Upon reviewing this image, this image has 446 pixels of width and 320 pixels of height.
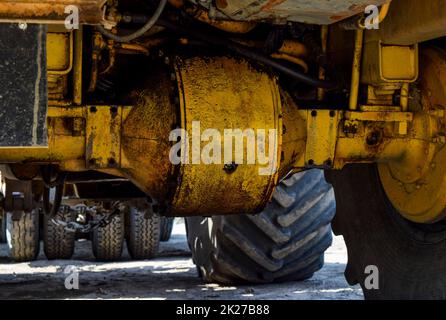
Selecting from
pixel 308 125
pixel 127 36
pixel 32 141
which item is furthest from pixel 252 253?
pixel 32 141

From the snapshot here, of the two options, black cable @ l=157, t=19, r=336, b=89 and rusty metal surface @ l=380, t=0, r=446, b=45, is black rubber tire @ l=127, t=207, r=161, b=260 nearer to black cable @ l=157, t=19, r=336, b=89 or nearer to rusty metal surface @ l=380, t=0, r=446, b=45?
black cable @ l=157, t=19, r=336, b=89

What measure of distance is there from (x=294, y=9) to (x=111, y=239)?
574cm

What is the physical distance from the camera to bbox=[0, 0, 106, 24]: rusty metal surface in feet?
6.33

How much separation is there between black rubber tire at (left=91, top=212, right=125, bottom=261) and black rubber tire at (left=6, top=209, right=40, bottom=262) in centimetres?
54

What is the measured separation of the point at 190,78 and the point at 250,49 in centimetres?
25

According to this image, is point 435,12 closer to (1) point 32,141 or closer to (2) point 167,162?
(2) point 167,162

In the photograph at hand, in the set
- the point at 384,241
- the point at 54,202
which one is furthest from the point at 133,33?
the point at 54,202

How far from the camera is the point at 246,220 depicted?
5.20m

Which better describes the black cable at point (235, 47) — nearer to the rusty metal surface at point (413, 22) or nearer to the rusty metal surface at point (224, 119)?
the rusty metal surface at point (224, 119)

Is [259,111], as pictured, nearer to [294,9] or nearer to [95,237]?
[294,9]

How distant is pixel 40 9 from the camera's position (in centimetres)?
194

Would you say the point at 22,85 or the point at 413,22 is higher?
the point at 413,22

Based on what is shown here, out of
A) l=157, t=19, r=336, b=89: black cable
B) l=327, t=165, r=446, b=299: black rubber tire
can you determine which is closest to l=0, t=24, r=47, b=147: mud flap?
l=157, t=19, r=336, b=89: black cable

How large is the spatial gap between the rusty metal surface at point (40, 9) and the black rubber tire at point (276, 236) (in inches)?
127
